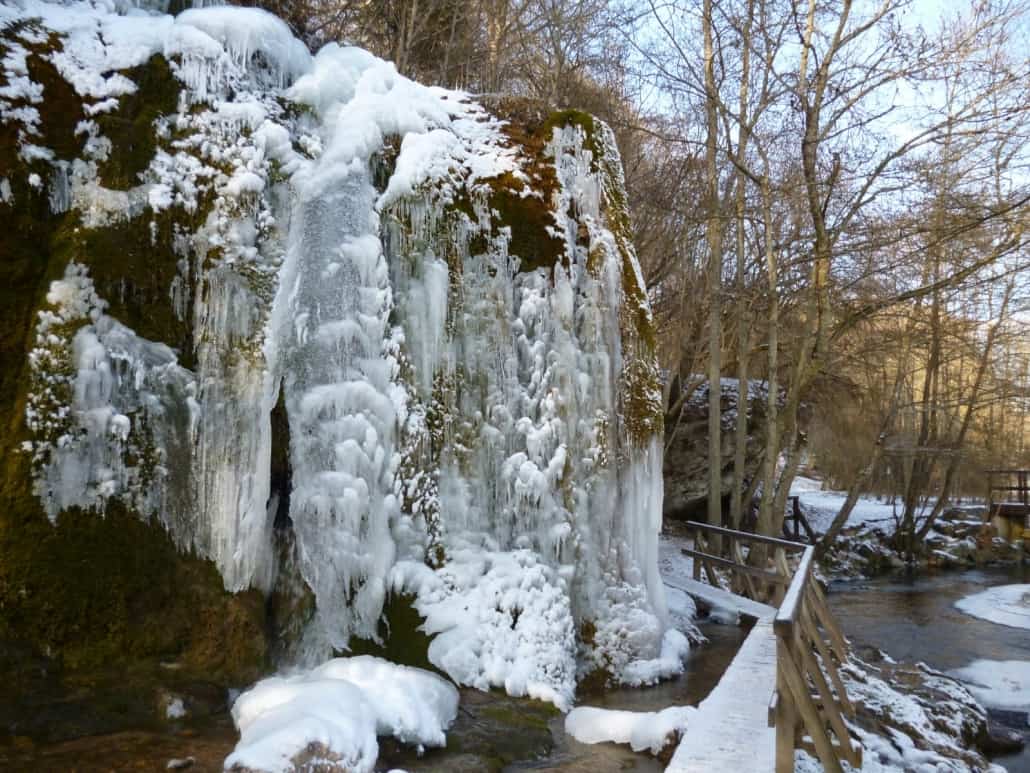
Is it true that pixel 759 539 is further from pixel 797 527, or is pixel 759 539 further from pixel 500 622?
pixel 797 527

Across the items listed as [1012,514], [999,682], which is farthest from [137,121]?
[1012,514]

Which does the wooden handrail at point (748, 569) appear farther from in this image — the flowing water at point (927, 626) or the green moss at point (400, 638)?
the green moss at point (400, 638)

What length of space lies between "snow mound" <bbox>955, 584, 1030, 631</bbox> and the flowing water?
7.7 inches

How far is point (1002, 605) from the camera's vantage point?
12.8 meters

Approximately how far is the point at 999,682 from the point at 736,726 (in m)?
6.50

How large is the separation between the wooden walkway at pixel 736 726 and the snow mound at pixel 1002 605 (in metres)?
8.56

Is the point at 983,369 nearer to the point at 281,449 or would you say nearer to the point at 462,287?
the point at 462,287

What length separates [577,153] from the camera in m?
6.72

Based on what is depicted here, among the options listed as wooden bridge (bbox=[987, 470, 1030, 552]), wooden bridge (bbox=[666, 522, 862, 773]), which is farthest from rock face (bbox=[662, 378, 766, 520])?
wooden bridge (bbox=[987, 470, 1030, 552])

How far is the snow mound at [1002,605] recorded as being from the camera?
11.7 metres

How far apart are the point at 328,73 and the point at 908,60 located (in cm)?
762

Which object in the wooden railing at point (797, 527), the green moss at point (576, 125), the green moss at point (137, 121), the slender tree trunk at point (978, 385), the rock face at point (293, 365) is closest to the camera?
the rock face at point (293, 365)

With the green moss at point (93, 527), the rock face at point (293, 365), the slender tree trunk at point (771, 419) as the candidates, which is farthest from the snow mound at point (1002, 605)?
the green moss at point (93, 527)

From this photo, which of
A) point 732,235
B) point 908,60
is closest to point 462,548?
point 908,60
